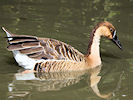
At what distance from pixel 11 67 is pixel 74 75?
5.72 ft

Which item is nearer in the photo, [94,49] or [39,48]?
[39,48]

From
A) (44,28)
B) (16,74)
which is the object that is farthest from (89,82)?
(44,28)

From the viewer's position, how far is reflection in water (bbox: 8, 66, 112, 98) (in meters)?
8.32

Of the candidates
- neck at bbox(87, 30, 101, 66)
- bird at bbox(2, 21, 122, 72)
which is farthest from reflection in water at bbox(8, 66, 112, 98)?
neck at bbox(87, 30, 101, 66)

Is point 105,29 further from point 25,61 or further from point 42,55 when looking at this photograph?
point 25,61

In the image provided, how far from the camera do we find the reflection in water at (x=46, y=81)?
8.32 m

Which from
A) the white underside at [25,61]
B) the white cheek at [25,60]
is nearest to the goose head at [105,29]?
the white underside at [25,61]

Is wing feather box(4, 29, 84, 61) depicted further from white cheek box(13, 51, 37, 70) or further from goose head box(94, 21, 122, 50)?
goose head box(94, 21, 122, 50)

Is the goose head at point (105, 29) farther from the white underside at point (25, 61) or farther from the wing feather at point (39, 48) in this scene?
the white underside at point (25, 61)

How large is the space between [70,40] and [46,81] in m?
3.41

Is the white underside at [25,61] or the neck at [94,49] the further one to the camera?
the neck at [94,49]

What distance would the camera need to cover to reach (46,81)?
8977 millimetres

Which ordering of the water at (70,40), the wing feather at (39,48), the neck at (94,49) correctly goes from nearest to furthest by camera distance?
the water at (70,40), the wing feather at (39,48), the neck at (94,49)

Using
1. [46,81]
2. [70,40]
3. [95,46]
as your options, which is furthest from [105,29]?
[46,81]
